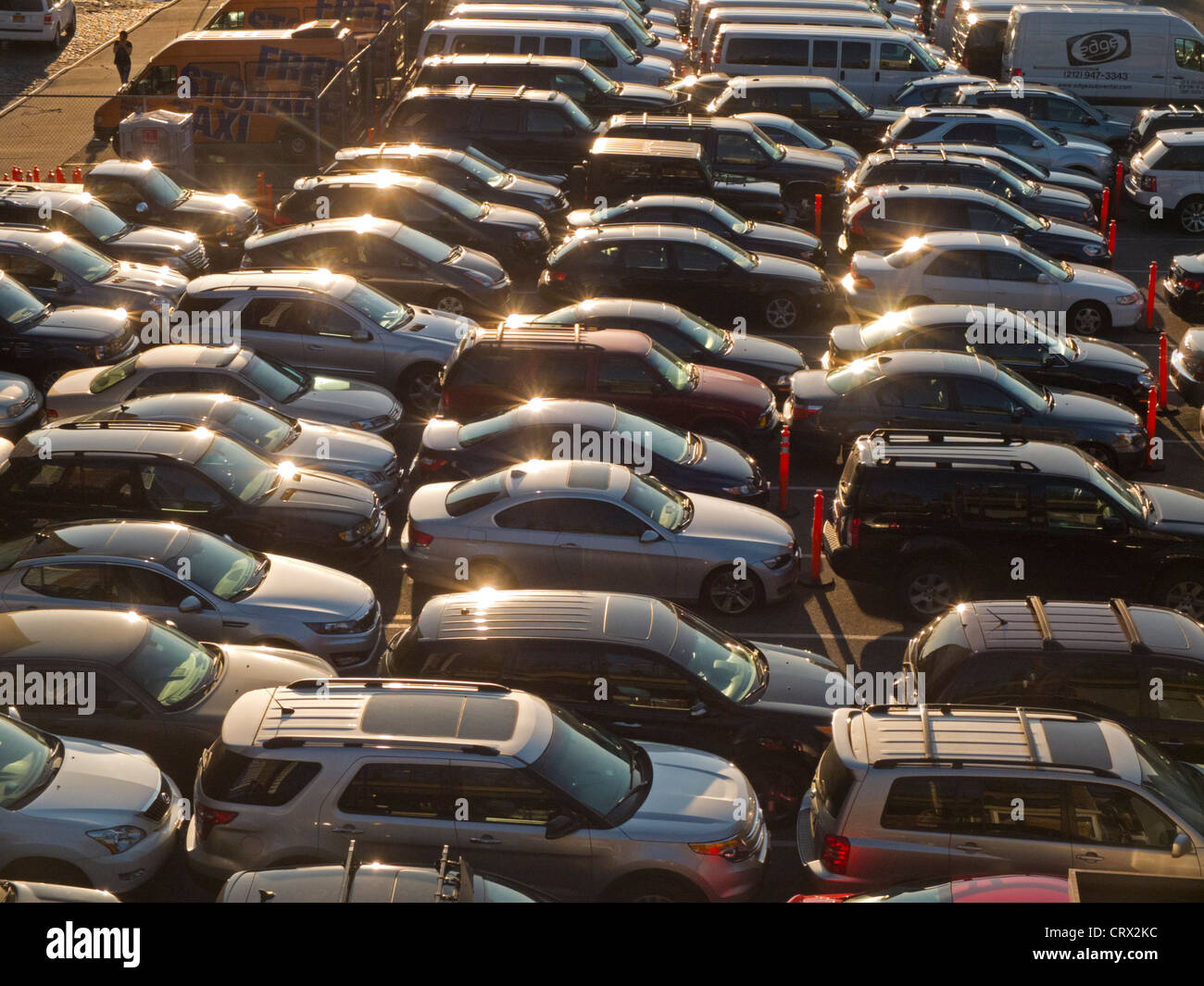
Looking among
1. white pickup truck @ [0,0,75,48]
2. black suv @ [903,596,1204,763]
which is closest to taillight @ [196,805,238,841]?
black suv @ [903,596,1204,763]

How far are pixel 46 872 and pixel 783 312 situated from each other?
12.7 meters

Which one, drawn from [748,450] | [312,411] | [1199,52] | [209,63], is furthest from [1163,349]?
[209,63]

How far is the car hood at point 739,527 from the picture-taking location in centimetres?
1291

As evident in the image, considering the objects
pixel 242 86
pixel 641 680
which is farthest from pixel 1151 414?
pixel 242 86

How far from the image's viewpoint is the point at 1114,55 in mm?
28891

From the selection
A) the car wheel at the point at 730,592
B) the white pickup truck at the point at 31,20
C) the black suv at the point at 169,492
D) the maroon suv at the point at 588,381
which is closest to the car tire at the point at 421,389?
the maroon suv at the point at 588,381

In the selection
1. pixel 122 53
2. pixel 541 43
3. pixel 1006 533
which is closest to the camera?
pixel 1006 533

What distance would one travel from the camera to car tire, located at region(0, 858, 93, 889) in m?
8.91

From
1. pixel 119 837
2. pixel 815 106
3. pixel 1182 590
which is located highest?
pixel 815 106

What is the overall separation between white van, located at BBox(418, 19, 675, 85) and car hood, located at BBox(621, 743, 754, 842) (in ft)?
69.2

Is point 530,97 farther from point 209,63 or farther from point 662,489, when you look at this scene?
point 662,489

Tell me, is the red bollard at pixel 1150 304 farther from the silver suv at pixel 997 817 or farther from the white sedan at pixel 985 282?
the silver suv at pixel 997 817

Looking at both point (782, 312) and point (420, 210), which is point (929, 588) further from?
point (420, 210)

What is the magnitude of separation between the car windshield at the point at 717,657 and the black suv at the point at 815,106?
57.5 ft
